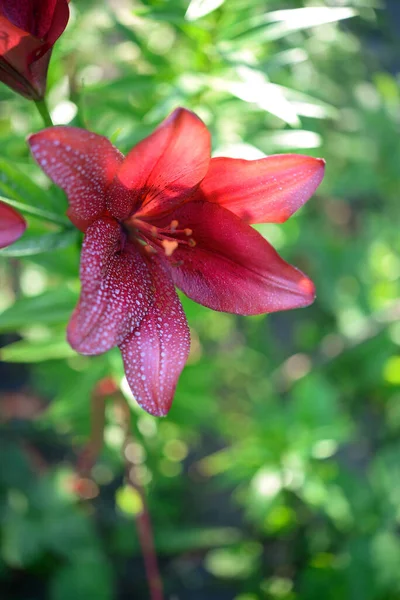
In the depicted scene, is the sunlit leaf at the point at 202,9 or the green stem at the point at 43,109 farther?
the sunlit leaf at the point at 202,9

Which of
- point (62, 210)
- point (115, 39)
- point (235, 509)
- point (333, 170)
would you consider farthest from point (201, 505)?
point (115, 39)

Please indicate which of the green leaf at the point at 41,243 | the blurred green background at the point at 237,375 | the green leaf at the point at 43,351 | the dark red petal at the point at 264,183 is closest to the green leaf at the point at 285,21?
the blurred green background at the point at 237,375

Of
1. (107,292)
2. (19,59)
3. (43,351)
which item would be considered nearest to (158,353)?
(107,292)

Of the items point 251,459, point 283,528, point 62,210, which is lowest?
point 283,528

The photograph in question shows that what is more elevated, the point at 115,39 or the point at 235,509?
the point at 115,39

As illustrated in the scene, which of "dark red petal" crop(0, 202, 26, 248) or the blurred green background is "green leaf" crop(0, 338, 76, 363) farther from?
"dark red petal" crop(0, 202, 26, 248)

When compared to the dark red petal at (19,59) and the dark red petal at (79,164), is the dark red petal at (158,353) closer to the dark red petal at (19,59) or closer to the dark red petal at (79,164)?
the dark red petal at (79,164)

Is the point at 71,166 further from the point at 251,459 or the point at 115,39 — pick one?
the point at 115,39
